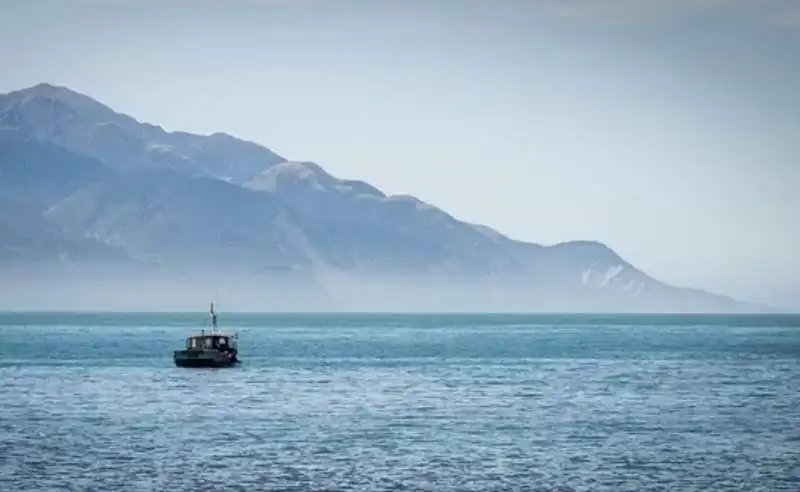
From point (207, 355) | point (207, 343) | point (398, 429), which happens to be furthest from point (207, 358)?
point (398, 429)

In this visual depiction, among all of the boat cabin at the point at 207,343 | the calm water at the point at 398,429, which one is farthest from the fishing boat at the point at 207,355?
the calm water at the point at 398,429

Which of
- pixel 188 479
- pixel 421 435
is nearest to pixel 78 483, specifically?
pixel 188 479

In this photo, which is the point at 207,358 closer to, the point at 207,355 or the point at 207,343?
the point at 207,355

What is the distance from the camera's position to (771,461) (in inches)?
2933

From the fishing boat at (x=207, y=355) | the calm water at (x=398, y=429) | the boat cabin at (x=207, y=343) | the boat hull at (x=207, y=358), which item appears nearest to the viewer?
the calm water at (x=398, y=429)

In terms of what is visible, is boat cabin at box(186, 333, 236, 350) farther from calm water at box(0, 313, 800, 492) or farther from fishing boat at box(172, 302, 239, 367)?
calm water at box(0, 313, 800, 492)

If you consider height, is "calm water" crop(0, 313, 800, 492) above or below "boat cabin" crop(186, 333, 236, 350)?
below

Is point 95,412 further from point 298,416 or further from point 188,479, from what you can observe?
point 188,479

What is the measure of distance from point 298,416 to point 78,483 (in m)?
31.5

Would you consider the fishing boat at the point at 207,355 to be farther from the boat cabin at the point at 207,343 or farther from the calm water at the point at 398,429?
the calm water at the point at 398,429

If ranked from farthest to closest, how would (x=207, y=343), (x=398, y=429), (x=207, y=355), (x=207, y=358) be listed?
(x=207, y=343) < (x=207, y=358) < (x=207, y=355) < (x=398, y=429)

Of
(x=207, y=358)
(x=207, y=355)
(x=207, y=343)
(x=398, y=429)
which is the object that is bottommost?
(x=398, y=429)

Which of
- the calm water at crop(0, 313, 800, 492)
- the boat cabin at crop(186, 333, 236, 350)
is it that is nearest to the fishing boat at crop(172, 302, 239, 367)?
the boat cabin at crop(186, 333, 236, 350)

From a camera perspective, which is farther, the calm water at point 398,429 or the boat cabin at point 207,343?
the boat cabin at point 207,343
